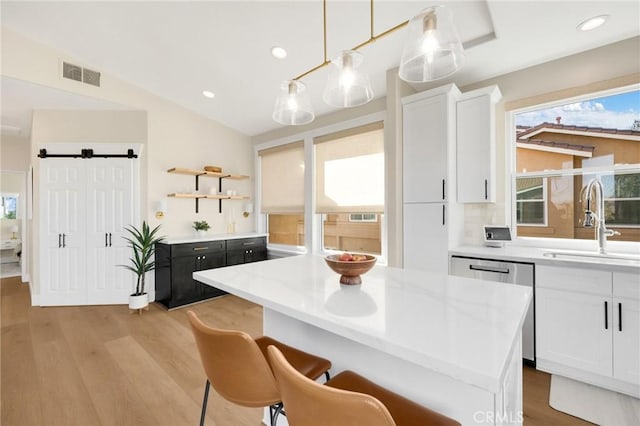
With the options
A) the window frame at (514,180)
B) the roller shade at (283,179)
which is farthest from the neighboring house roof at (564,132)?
the roller shade at (283,179)

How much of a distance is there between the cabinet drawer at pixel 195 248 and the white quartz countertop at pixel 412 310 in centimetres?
251

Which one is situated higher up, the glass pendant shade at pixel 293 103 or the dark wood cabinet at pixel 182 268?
the glass pendant shade at pixel 293 103

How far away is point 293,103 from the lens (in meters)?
1.76

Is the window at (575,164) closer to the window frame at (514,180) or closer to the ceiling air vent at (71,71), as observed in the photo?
the window frame at (514,180)

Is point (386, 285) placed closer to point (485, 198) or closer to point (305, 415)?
point (305, 415)

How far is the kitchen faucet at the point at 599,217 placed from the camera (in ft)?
7.75

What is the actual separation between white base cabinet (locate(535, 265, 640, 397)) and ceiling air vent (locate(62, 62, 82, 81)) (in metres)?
5.36

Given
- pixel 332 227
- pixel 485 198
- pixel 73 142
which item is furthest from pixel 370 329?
pixel 73 142

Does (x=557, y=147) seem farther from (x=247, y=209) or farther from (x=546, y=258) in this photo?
(x=247, y=209)

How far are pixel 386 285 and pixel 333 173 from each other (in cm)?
278

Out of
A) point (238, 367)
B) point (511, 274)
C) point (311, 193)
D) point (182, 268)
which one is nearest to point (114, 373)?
point (182, 268)

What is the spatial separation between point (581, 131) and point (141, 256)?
209 inches

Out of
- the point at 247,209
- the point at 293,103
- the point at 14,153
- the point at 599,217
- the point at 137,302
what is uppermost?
the point at 14,153

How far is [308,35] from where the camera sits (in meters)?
2.66
